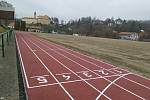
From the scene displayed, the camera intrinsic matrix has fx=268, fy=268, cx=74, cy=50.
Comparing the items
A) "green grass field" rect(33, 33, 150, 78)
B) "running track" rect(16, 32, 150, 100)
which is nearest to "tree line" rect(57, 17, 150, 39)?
"green grass field" rect(33, 33, 150, 78)

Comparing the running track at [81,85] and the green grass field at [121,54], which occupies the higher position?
the running track at [81,85]

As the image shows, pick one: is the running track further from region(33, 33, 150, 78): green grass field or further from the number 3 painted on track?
region(33, 33, 150, 78): green grass field

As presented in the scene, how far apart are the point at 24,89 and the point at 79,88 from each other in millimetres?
1633

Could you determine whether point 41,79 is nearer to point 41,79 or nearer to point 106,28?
point 41,79

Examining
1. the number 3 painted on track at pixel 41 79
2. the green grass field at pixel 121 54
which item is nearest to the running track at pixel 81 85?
the number 3 painted on track at pixel 41 79

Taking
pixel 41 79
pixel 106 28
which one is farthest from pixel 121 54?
pixel 106 28

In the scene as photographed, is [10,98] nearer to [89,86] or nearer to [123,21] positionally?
[89,86]

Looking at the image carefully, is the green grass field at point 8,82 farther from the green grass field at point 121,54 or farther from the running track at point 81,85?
the green grass field at point 121,54

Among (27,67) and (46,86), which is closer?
(46,86)

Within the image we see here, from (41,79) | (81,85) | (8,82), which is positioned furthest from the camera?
(41,79)

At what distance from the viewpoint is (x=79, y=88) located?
26.4ft

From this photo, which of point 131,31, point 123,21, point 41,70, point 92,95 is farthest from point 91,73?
point 123,21

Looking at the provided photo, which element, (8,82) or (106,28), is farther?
(106,28)

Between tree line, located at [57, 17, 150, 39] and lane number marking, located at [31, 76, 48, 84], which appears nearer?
lane number marking, located at [31, 76, 48, 84]
